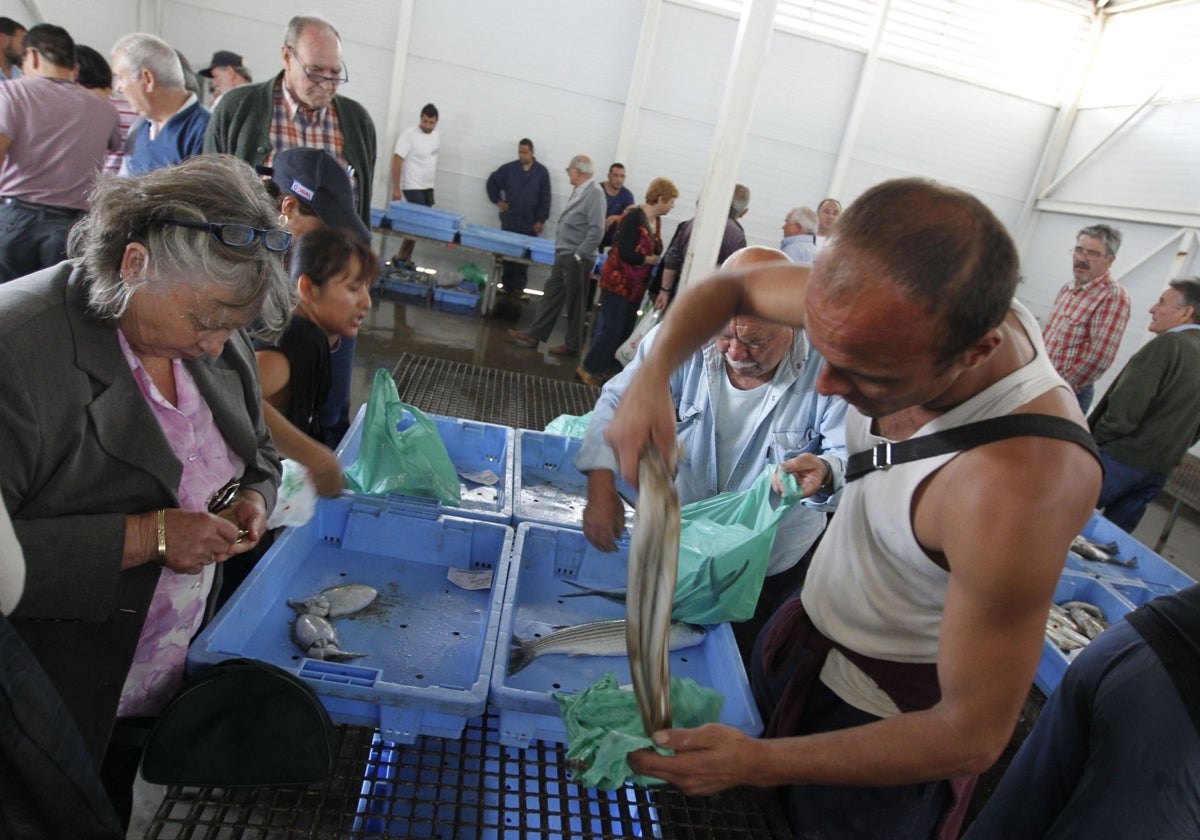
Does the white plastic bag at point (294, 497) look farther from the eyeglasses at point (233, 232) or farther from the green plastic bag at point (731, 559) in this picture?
the green plastic bag at point (731, 559)

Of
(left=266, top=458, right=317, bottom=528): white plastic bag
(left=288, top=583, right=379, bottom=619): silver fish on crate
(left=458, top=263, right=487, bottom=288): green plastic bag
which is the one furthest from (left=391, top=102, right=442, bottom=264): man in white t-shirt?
(left=288, top=583, right=379, bottom=619): silver fish on crate

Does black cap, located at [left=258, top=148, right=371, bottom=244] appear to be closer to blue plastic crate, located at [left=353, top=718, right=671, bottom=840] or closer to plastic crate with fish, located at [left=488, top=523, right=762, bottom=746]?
plastic crate with fish, located at [left=488, top=523, right=762, bottom=746]

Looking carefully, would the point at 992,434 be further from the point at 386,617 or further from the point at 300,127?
the point at 300,127

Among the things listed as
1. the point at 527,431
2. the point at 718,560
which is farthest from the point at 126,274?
the point at 527,431

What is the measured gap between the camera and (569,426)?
354 centimetres

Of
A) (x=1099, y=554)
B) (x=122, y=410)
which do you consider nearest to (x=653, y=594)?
(x=122, y=410)

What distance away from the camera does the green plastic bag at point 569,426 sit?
3.48 m

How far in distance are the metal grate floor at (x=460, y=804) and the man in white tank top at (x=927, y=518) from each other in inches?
10.3

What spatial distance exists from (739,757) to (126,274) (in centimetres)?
147

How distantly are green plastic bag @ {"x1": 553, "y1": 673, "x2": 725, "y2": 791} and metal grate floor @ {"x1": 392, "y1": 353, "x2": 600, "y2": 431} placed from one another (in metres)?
2.31

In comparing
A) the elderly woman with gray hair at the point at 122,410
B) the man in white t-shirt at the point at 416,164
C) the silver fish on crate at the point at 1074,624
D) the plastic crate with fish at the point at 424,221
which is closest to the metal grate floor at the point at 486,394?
the elderly woman with gray hair at the point at 122,410

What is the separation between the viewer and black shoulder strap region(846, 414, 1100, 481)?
44.3 inches

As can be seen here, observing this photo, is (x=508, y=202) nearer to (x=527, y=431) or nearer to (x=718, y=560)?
(x=527, y=431)

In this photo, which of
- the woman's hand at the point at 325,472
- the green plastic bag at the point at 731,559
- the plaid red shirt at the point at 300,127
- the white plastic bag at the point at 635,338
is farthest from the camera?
the white plastic bag at the point at 635,338
